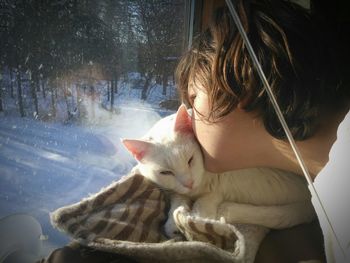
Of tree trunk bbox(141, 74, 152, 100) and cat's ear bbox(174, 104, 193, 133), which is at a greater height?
tree trunk bbox(141, 74, 152, 100)

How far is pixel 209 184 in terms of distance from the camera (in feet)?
2.55

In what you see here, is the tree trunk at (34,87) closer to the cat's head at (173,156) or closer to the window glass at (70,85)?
the window glass at (70,85)

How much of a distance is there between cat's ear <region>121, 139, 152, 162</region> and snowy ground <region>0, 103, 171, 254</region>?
1.1 inches

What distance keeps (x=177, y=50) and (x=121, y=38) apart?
4.7 inches

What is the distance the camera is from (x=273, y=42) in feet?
1.72

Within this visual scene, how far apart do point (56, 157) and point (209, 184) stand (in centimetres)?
34

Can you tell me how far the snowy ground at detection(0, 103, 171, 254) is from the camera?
62cm

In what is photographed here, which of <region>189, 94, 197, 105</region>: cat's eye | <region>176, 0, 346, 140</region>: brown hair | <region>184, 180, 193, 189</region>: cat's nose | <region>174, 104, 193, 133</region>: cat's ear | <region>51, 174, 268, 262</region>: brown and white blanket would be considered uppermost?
<region>176, 0, 346, 140</region>: brown hair

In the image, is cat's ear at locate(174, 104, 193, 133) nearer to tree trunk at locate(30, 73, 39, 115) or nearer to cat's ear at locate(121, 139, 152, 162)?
cat's ear at locate(121, 139, 152, 162)

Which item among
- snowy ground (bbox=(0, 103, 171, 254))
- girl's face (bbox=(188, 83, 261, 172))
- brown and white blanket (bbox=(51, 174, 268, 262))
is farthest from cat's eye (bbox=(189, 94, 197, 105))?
brown and white blanket (bbox=(51, 174, 268, 262))

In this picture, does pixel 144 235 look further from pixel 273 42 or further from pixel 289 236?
pixel 273 42

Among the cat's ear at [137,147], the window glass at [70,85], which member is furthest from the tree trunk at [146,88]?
the cat's ear at [137,147]

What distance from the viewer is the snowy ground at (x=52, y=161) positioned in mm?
622

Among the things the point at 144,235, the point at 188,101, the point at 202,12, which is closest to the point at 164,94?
the point at 188,101
